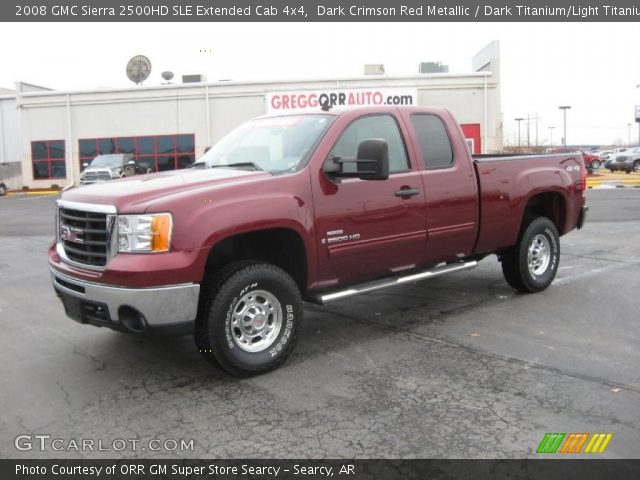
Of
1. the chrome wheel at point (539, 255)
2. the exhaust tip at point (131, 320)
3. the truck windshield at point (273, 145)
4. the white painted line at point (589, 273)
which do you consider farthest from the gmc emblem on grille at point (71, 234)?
the white painted line at point (589, 273)

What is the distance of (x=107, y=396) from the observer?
13.9 feet

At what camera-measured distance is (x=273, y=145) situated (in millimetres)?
5359

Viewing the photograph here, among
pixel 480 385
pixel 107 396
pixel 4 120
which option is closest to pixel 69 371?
pixel 107 396

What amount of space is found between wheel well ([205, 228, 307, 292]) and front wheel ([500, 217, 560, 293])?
293 centimetres

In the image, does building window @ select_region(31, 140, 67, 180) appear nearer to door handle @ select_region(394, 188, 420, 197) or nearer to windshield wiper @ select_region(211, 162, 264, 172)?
windshield wiper @ select_region(211, 162, 264, 172)

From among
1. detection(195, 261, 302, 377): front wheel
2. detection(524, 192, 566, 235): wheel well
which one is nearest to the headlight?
detection(195, 261, 302, 377): front wheel

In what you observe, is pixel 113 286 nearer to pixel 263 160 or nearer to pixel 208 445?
pixel 208 445

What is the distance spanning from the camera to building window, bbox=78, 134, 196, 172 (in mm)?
32756

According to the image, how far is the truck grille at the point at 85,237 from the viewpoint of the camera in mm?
4305

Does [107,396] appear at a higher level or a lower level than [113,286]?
lower

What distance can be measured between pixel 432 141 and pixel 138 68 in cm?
3256

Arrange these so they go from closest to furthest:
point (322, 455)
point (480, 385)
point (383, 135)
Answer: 1. point (322, 455)
2. point (480, 385)
3. point (383, 135)

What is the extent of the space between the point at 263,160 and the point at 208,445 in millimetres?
2553

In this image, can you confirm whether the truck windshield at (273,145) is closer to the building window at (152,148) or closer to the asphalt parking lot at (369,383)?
the asphalt parking lot at (369,383)
